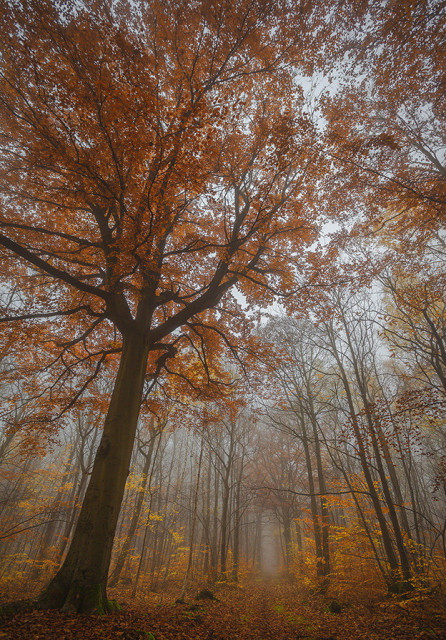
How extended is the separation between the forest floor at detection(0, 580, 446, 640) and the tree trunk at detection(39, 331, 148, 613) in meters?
0.29

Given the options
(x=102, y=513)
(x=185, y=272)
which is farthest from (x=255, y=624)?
(x=185, y=272)

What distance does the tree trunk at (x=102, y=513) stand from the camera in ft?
11.5

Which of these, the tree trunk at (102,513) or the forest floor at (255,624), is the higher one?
the tree trunk at (102,513)

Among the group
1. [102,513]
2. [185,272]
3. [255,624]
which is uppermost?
[185,272]

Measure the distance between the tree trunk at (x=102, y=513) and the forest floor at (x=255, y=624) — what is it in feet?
0.94

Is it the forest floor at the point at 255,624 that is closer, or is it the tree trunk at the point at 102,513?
the forest floor at the point at 255,624

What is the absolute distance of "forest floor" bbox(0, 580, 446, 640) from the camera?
2793mm

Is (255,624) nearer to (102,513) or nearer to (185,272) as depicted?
(102,513)

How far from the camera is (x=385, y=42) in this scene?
7512 millimetres

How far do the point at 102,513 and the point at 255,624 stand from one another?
14.7ft

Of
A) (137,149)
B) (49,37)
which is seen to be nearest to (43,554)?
(137,149)

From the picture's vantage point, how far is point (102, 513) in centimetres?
401

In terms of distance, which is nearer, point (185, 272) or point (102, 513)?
point (102, 513)

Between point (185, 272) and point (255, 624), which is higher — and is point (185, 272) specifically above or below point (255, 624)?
above
